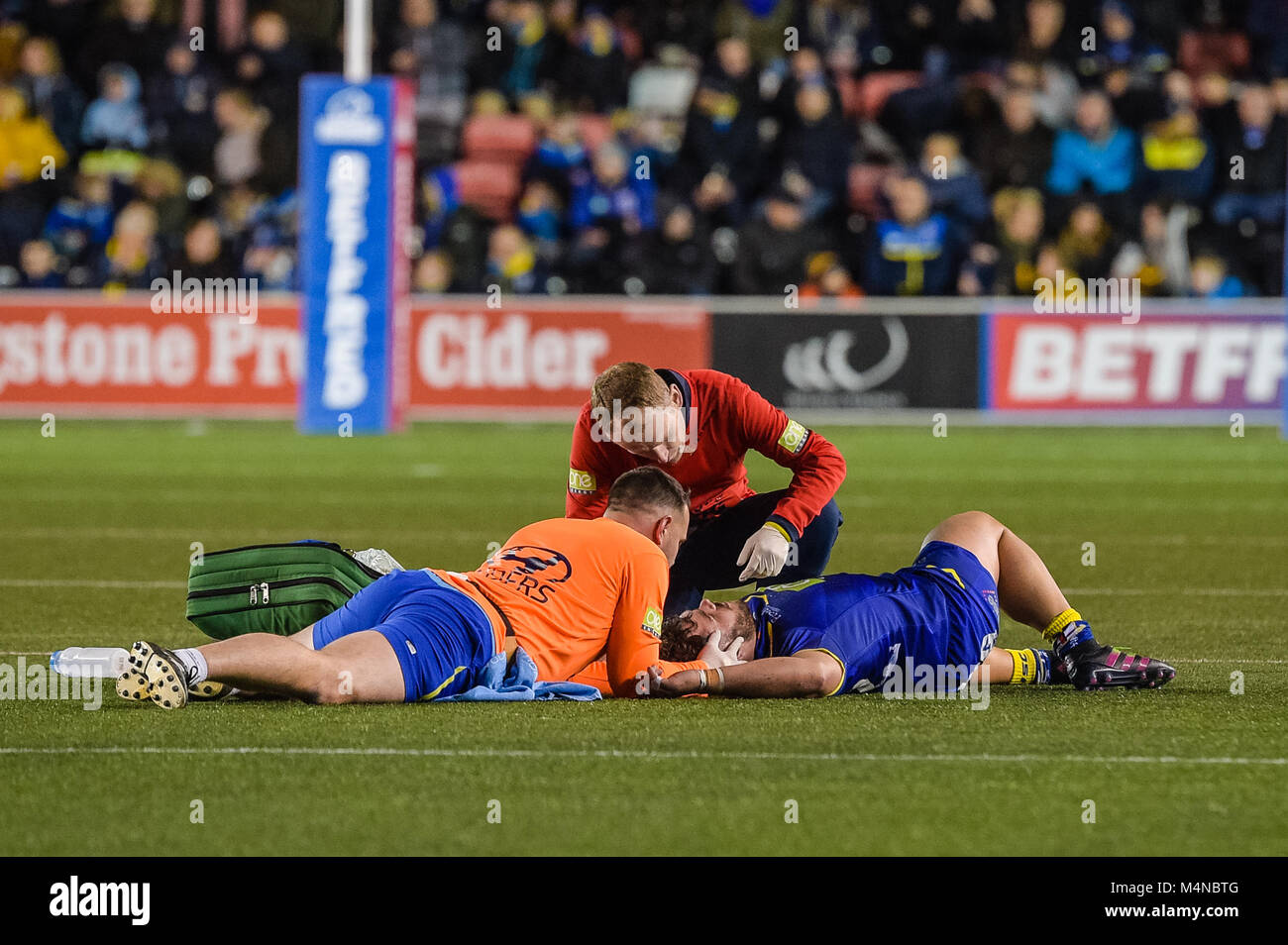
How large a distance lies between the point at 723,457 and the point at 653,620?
5.05 feet

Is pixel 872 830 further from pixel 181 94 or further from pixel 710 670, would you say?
pixel 181 94

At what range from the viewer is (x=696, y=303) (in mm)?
20953

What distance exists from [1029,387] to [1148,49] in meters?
5.71

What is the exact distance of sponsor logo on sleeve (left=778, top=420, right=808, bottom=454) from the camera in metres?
7.74

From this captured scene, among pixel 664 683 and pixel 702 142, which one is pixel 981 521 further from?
pixel 702 142

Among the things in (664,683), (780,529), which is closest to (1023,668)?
(780,529)

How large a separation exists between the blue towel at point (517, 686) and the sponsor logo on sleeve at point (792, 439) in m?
1.46

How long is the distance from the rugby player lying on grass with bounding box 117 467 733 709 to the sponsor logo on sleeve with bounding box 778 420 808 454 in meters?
0.93

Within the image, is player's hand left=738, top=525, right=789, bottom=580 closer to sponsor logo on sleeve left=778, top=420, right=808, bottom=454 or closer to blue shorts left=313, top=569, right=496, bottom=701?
sponsor logo on sleeve left=778, top=420, right=808, bottom=454

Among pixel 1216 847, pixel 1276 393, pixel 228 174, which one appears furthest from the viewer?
pixel 228 174

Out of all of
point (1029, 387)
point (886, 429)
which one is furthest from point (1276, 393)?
point (886, 429)

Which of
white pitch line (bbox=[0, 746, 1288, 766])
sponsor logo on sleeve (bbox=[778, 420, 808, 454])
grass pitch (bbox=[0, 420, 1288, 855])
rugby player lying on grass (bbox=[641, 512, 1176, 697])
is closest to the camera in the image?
grass pitch (bbox=[0, 420, 1288, 855])

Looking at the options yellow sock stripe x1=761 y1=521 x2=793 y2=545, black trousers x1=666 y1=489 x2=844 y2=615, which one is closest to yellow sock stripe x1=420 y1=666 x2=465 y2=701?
yellow sock stripe x1=761 y1=521 x2=793 y2=545

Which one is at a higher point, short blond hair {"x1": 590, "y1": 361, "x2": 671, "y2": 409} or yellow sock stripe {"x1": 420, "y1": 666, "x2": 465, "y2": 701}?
short blond hair {"x1": 590, "y1": 361, "x2": 671, "y2": 409}
